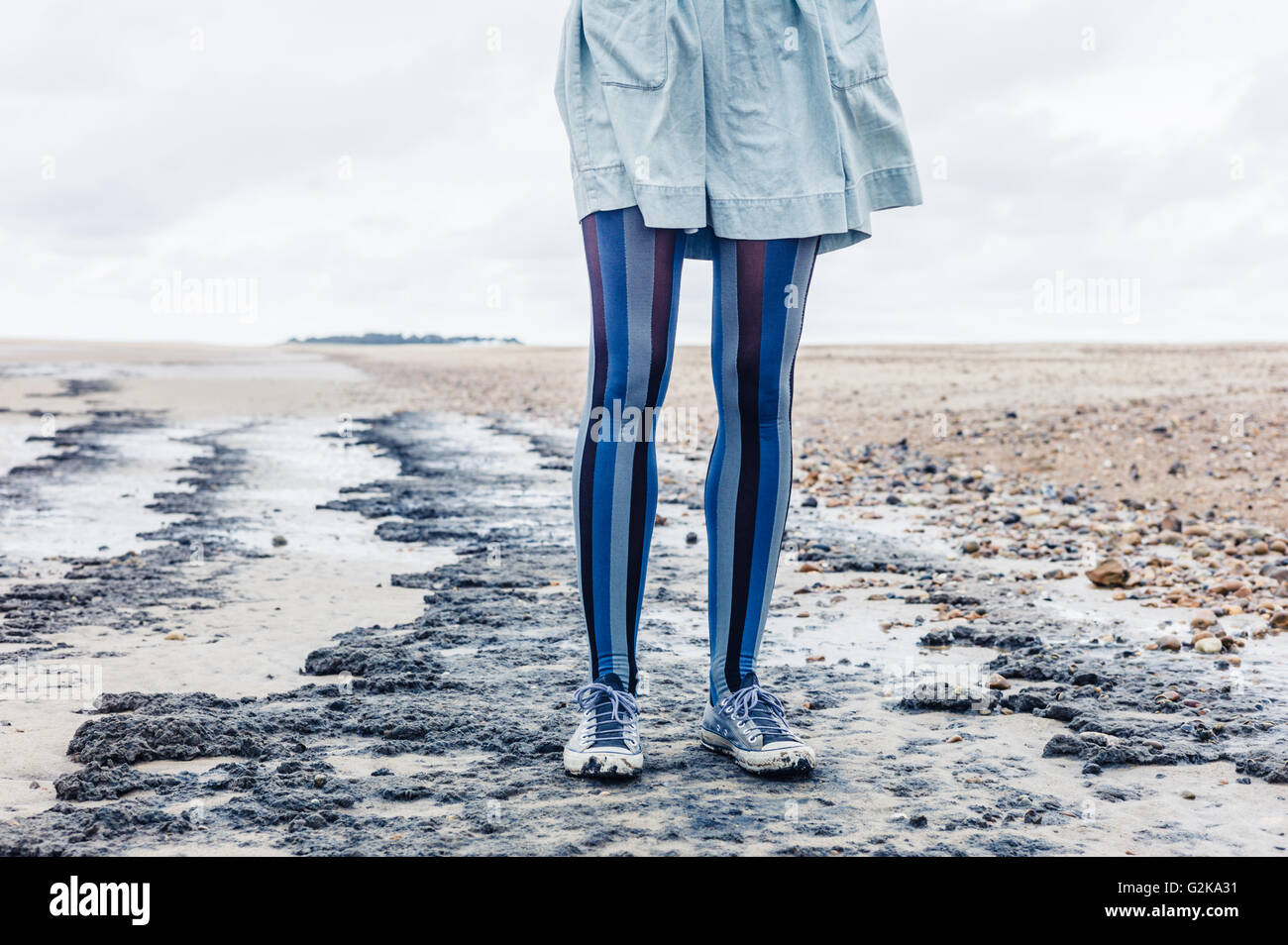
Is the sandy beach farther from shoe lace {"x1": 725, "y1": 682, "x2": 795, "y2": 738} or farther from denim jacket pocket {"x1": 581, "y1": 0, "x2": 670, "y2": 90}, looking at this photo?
denim jacket pocket {"x1": 581, "y1": 0, "x2": 670, "y2": 90}

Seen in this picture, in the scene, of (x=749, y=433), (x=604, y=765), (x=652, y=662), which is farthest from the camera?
(x=652, y=662)

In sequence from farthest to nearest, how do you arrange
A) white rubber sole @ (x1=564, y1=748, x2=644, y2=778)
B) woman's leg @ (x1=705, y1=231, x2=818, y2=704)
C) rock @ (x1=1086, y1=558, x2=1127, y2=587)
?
rock @ (x1=1086, y1=558, x2=1127, y2=587), woman's leg @ (x1=705, y1=231, x2=818, y2=704), white rubber sole @ (x1=564, y1=748, x2=644, y2=778)

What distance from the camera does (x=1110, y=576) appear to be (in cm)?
448

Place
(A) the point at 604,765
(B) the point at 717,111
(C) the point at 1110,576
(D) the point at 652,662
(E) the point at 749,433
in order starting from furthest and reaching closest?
1. (C) the point at 1110,576
2. (D) the point at 652,662
3. (E) the point at 749,433
4. (B) the point at 717,111
5. (A) the point at 604,765

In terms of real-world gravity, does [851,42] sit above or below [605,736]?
above

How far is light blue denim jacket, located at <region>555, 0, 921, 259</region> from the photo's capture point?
226 centimetres

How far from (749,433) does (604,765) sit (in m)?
0.81

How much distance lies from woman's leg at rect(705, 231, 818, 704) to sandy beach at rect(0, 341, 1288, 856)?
35cm

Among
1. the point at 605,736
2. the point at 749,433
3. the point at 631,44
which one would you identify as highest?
the point at 631,44

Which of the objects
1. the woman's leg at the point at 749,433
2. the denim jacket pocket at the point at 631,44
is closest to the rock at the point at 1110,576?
the woman's leg at the point at 749,433

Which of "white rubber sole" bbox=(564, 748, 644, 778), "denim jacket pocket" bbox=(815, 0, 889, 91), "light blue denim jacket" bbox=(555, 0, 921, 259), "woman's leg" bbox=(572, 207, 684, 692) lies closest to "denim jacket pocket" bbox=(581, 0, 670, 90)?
"light blue denim jacket" bbox=(555, 0, 921, 259)

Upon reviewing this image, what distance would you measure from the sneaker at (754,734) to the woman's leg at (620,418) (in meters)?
0.22

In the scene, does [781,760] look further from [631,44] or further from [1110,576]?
[1110,576]

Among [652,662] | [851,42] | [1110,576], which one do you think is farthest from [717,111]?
[1110,576]
